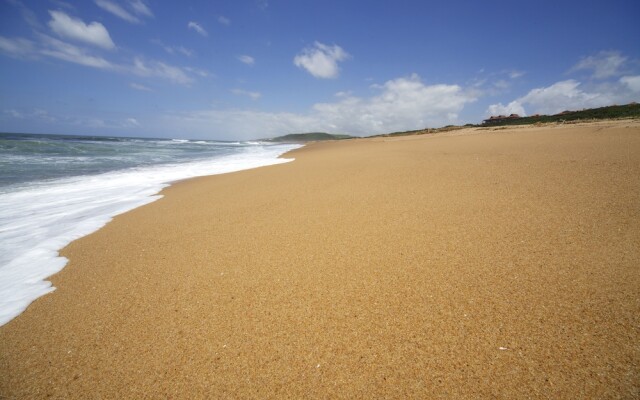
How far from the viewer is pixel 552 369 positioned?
1242 mm

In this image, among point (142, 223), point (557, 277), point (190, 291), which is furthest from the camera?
point (142, 223)

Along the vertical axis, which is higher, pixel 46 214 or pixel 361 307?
pixel 46 214

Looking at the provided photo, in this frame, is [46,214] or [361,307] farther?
[46,214]

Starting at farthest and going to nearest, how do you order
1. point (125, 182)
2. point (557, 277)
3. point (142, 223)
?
point (125, 182)
point (142, 223)
point (557, 277)

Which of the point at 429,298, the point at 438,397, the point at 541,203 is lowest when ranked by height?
the point at 438,397

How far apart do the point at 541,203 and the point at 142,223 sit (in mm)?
5161

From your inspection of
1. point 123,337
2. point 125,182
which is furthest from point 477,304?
point 125,182

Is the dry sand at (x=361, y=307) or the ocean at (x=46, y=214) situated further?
the ocean at (x=46, y=214)

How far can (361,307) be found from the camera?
69.4 inches

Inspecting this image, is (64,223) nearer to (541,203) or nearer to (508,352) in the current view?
(508,352)

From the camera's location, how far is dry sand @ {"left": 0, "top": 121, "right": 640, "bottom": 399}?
51.6 inches

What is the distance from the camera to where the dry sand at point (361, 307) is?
4.30ft

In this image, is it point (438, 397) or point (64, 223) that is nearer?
point (438, 397)

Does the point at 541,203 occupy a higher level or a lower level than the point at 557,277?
higher
